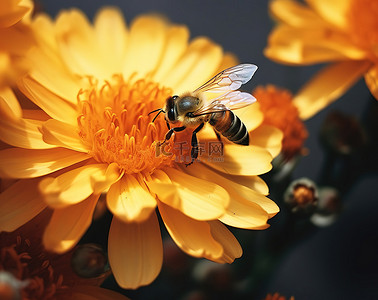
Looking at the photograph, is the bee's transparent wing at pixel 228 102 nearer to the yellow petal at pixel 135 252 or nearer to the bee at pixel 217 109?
the bee at pixel 217 109

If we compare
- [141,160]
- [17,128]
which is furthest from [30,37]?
[141,160]

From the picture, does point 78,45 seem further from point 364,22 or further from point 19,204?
point 364,22

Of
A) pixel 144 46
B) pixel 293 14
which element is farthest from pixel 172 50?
pixel 293 14

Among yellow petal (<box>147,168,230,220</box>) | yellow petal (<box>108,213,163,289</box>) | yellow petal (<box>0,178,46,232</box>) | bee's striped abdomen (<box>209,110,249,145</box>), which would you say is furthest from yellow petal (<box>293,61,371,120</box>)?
yellow petal (<box>0,178,46,232</box>)

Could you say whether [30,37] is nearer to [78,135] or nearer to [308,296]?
[78,135]

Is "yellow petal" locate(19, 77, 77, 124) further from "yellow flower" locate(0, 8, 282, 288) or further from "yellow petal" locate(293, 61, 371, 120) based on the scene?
"yellow petal" locate(293, 61, 371, 120)

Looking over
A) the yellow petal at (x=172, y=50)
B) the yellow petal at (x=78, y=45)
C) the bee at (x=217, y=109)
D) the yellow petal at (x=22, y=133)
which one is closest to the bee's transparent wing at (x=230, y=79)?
the bee at (x=217, y=109)
